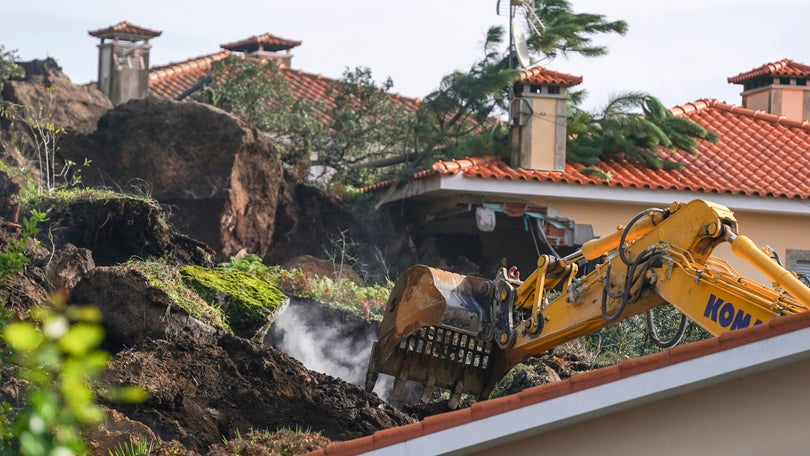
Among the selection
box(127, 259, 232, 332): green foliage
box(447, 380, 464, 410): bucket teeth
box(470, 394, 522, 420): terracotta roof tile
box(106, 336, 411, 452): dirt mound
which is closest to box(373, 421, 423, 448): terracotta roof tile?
box(470, 394, 522, 420): terracotta roof tile

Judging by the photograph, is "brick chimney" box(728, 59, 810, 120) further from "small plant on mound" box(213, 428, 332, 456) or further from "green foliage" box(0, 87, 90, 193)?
"small plant on mound" box(213, 428, 332, 456)

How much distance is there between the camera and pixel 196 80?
1330 inches

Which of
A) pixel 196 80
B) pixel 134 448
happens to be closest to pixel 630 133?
pixel 134 448

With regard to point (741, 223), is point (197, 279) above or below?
below

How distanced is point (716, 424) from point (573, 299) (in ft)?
14.3

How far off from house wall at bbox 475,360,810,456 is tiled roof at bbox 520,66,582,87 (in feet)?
47.2

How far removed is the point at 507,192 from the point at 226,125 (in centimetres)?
461

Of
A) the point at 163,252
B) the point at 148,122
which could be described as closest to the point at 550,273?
the point at 163,252

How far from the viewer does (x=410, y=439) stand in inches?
315

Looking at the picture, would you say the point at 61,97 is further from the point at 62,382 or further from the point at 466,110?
the point at 62,382

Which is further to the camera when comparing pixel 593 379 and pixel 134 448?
pixel 134 448

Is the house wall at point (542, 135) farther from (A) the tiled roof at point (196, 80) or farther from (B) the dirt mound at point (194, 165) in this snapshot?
(A) the tiled roof at point (196, 80)

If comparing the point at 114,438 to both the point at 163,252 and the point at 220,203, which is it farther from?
the point at 220,203

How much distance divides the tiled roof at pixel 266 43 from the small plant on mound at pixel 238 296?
66.0 ft
